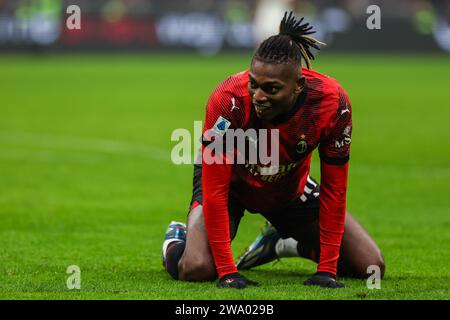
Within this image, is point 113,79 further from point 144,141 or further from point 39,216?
point 39,216

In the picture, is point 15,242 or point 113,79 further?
point 113,79

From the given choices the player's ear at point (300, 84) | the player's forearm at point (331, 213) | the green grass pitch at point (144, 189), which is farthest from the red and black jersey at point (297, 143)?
the green grass pitch at point (144, 189)

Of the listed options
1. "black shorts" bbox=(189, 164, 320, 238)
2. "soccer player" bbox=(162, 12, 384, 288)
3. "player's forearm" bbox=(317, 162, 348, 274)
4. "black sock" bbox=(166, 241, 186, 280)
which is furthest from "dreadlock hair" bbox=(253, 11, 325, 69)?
"black sock" bbox=(166, 241, 186, 280)

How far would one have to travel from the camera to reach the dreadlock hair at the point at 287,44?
16.9 ft

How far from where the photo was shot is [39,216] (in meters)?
8.23

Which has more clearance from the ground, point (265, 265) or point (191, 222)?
point (191, 222)

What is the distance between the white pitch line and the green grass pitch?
0.7 inches

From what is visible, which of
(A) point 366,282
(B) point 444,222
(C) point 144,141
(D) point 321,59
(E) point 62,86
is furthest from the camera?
(D) point 321,59

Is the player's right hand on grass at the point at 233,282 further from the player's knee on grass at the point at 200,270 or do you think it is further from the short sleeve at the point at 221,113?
the short sleeve at the point at 221,113

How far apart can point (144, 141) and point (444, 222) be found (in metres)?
6.28

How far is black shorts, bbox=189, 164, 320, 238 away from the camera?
607 centimetres

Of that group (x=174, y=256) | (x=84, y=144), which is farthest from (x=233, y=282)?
(x=84, y=144)

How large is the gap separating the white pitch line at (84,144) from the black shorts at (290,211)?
226 inches
